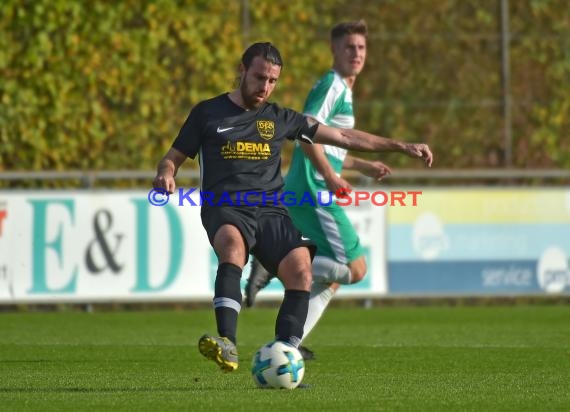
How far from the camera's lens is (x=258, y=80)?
7.83m

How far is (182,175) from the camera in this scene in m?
16.5

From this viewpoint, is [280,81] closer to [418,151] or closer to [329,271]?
[329,271]

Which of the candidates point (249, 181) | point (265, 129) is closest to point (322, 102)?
point (265, 129)

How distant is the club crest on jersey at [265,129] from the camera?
25.9 ft

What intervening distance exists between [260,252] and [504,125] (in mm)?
11900

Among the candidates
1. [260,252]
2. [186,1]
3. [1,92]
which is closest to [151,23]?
[186,1]

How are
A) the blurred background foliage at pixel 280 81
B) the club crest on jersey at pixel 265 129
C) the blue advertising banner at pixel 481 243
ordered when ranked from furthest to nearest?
the blurred background foliage at pixel 280 81 < the blue advertising banner at pixel 481 243 < the club crest on jersey at pixel 265 129

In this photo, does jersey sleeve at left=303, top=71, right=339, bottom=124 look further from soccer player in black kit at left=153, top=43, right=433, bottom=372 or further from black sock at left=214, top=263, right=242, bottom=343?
black sock at left=214, top=263, right=242, bottom=343

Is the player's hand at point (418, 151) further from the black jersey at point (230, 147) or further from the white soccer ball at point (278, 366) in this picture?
the white soccer ball at point (278, 366)

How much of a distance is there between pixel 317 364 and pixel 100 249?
6.53 metres

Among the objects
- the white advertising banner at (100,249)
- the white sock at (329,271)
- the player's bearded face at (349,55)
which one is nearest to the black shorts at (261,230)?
the white sock at (329,271)

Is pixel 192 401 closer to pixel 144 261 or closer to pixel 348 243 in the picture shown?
pixel 348 243

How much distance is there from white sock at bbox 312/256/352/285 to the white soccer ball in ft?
8.00

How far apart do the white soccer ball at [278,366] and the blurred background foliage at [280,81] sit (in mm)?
10274
